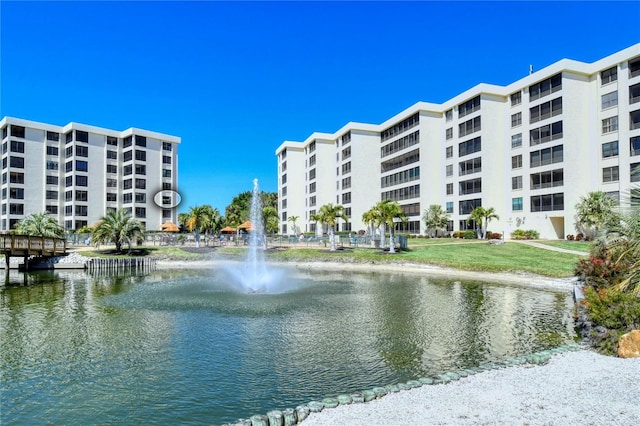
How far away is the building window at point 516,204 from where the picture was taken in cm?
5908

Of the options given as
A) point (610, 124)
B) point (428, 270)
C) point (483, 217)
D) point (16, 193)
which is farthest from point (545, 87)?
point (16, 193)

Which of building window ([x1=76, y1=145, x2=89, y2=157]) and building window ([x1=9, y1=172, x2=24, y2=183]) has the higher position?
building window ([x1=76, y1=145, x2=89, y2=157])

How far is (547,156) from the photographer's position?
5534 cm

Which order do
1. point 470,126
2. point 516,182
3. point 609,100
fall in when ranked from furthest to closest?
point 470,126 → point 516,182 → point 609,100

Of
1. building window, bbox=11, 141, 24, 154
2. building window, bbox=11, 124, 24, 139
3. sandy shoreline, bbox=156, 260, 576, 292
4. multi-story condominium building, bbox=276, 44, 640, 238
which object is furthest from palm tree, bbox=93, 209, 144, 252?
building window, bbox=11, 124, 24, 139

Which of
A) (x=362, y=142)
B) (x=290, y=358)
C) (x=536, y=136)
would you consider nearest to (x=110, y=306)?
(x=290, y=358)

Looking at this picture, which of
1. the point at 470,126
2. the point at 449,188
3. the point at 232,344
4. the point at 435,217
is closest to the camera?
the point at 232,344

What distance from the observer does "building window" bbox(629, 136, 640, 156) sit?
46.2 metres

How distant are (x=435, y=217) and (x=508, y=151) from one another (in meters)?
14.7

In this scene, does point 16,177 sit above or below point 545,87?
below

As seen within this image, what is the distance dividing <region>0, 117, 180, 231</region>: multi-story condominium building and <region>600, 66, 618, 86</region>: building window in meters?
81.6

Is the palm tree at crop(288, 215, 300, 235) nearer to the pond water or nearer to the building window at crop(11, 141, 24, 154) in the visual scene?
the building window at crop(11, 141, 24, 154)

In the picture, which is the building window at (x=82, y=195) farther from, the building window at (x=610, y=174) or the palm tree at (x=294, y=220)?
the building window at (x=610, y=174)

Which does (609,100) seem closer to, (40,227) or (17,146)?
(40,227)
